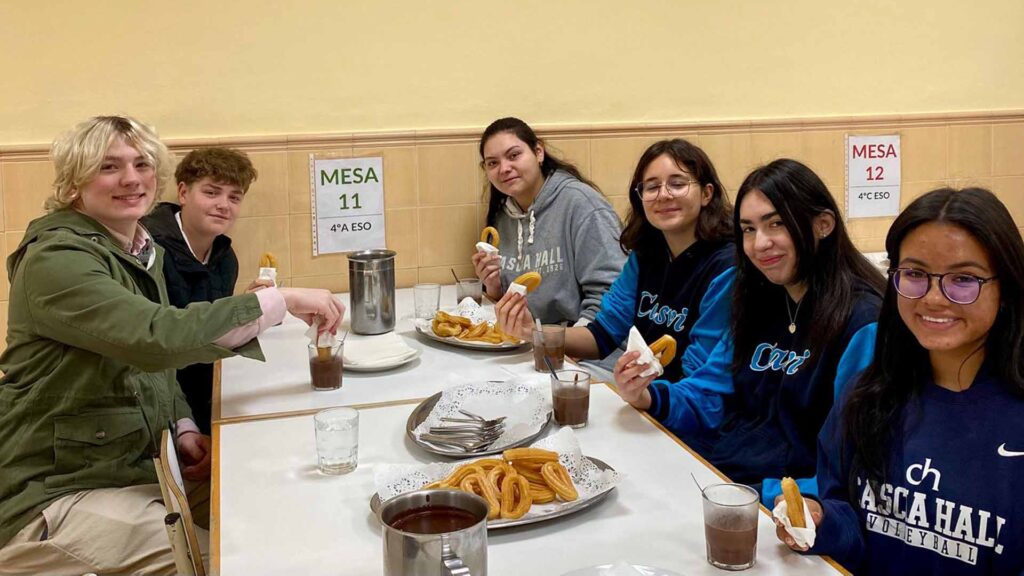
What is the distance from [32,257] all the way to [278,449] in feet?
2.21

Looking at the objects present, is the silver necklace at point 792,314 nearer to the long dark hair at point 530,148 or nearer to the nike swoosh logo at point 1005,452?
the nike swoosh logo at point 1005,452

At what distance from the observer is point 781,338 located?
Result: 1.96m

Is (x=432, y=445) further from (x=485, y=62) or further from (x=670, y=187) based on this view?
(x=485, y=62)

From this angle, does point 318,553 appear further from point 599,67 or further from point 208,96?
point 599,67

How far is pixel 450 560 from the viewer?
1.10m

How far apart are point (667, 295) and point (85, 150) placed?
150 centimetres

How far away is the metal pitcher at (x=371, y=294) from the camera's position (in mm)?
2707

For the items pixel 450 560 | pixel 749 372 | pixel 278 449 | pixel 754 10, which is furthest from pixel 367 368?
pixel 754 10

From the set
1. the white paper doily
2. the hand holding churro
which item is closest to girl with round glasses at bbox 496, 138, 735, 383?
the white paper doily

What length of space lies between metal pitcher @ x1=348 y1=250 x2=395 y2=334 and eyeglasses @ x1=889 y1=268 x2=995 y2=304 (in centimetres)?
A: 161

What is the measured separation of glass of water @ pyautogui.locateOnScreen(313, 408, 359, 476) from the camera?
1.65 meters

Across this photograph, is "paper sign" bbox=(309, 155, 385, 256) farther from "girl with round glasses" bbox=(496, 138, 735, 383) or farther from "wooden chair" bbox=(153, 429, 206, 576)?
"wooden chair" bbox=(153, 429, 206, 576)

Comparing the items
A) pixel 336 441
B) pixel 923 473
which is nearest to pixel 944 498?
pixel 923 473

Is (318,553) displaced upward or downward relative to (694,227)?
downward
